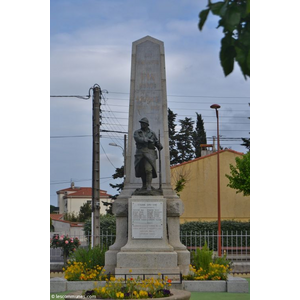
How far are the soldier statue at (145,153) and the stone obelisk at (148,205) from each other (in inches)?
6.9

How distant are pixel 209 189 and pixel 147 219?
567 inches

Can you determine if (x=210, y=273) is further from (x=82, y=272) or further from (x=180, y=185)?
(x=180, y=185)

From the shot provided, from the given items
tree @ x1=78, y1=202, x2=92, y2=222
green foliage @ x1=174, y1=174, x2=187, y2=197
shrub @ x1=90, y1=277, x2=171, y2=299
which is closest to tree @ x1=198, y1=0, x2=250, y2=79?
shrub @ x1=90, y1=277, x2=171, y2=299

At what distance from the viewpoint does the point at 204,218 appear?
23.3 metres

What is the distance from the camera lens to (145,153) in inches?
391

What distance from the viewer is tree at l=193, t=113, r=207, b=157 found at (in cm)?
2614

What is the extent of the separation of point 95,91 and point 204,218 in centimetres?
949

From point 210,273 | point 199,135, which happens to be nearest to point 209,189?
point 199,135

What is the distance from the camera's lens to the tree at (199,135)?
85.8 feet

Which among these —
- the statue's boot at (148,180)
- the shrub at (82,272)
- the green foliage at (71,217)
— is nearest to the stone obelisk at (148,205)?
the statue's boot at (148,180)

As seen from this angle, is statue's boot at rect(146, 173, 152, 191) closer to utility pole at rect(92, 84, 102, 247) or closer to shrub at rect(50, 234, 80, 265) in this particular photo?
shrub at rect(50, 234, 80, 265)

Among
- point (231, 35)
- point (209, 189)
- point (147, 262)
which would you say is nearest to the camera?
point (231, 35)

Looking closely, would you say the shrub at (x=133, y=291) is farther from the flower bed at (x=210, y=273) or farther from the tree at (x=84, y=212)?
the tree at (x=84, y=212)

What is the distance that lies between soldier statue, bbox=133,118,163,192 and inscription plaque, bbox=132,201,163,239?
1.03 ft
